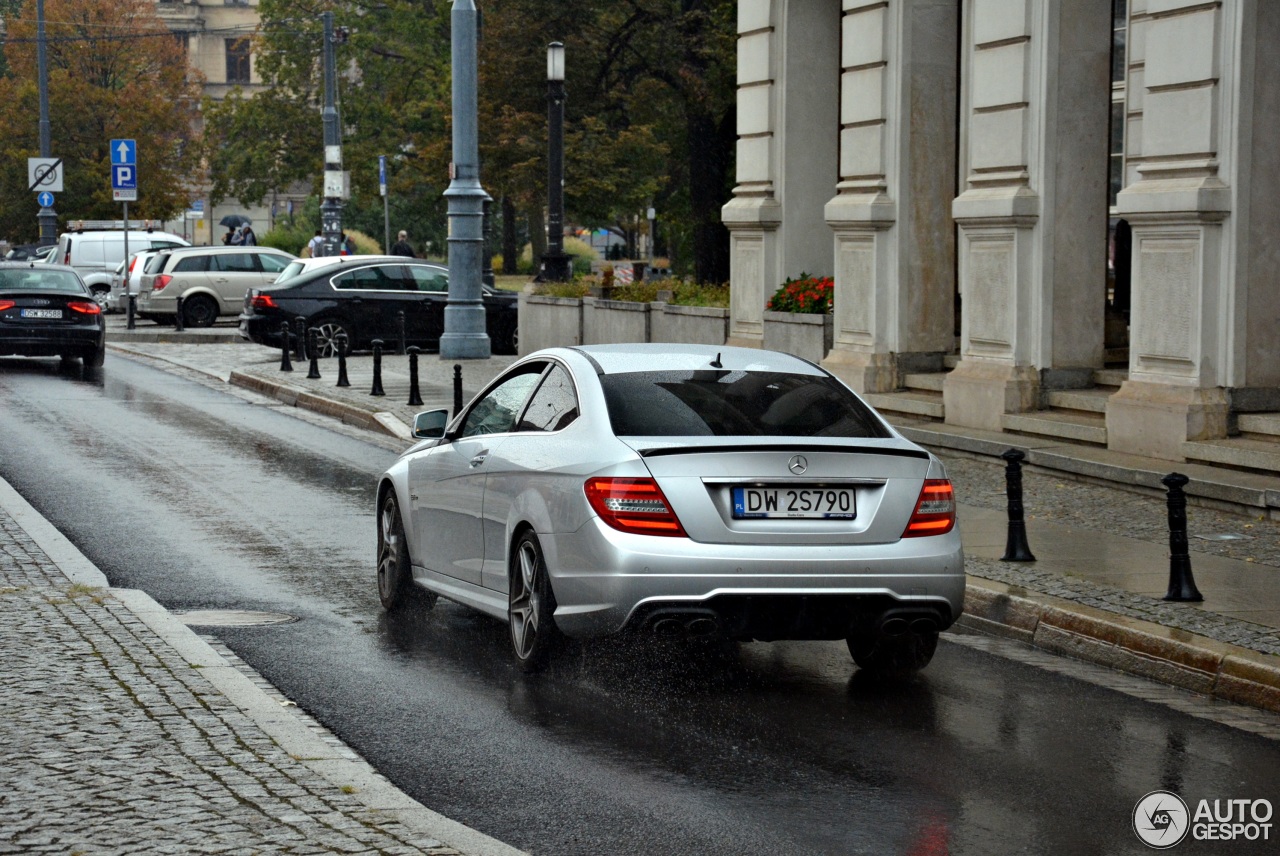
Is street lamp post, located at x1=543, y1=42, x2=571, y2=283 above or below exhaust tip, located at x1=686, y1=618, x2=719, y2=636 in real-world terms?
above

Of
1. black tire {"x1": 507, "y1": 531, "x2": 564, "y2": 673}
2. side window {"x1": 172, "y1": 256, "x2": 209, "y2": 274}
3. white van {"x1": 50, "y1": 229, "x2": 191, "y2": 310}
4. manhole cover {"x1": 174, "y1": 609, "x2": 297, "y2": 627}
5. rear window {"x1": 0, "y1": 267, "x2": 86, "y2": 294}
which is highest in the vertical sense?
white van {"x1": 50, "y1": 229, "x2": 191, "y2": 310}

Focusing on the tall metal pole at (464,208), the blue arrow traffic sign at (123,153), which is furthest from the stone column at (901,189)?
the blue arrow traffic sign at (123,153)

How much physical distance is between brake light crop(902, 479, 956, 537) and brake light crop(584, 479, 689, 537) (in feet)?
3.16

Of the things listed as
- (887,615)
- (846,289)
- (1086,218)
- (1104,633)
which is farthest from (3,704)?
(846,289)

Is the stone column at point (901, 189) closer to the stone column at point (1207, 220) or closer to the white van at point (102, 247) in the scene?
the stone column at point (1207, 220)

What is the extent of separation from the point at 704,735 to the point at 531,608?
135 centimetres

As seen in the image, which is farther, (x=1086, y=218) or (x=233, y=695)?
(x=1086, y=218)

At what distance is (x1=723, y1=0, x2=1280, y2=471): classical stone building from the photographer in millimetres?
14633

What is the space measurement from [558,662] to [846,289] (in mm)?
12041

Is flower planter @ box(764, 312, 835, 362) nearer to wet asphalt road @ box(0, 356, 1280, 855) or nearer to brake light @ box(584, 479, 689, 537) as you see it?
wet asphalt road @ box(0, 356, 1280, 855)

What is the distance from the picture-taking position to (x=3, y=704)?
720 cm

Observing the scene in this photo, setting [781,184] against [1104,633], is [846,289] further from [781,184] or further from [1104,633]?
[1104,633]

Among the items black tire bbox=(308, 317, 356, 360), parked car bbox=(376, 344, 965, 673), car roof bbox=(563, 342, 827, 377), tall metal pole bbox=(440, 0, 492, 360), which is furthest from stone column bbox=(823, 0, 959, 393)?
black tire bbox=(308, 317, 356, 360)

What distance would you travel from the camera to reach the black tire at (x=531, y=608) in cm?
814
